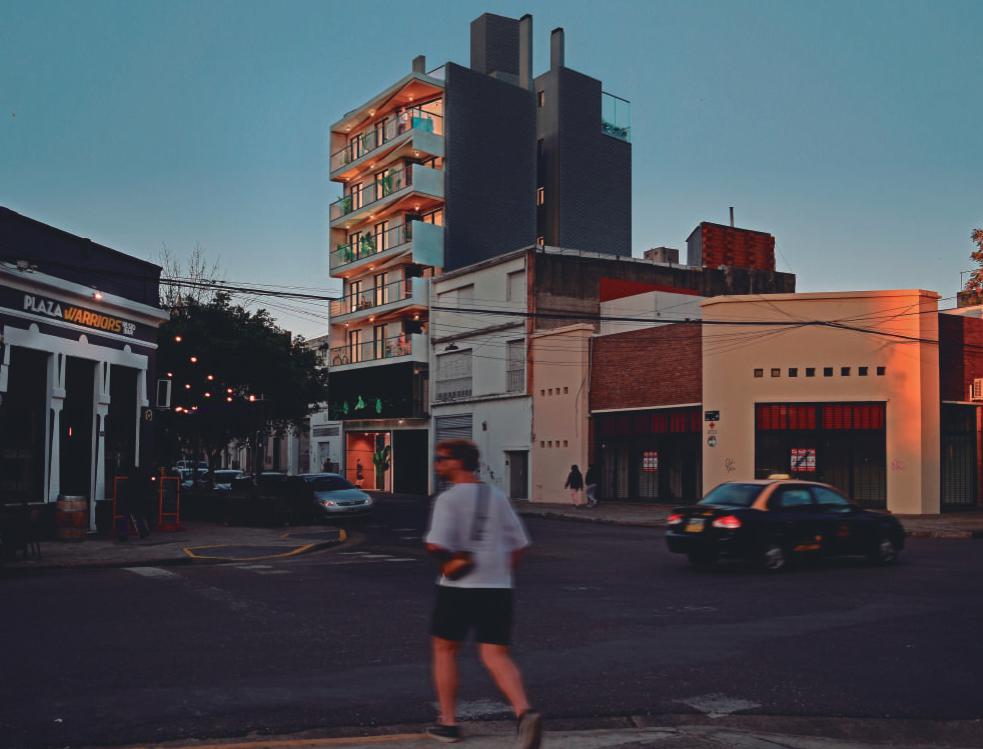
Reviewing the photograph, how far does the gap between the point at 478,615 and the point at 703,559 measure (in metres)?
10.9

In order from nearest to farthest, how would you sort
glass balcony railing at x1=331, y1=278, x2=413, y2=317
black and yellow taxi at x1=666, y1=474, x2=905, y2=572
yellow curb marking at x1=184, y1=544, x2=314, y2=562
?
black and yellow taxi at x1=666, y1=474, x2=905, y2=572 < yellow curb marking at x1=184, y1=544, x2=314, y2=562 < glass balcony railing at x1=331, y1=278, x2=413, y2=317

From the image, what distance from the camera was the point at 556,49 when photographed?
5403 cm

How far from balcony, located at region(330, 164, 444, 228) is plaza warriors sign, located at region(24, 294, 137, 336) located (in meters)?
26.1

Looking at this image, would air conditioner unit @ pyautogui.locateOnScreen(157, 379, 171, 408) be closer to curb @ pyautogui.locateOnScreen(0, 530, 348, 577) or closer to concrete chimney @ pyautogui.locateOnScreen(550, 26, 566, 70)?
curb @ pyautogui.locateOnScreen(0, 530, 348, 577)

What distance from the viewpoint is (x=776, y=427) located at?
30.7 meters

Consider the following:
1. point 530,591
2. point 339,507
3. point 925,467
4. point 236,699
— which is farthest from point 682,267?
point 236,699

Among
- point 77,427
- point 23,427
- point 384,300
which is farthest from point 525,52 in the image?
point 23,427

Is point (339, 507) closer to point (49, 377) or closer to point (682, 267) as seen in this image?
point (49, 377)

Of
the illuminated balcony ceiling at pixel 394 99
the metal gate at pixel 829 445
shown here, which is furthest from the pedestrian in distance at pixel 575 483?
the illuminated balcony ceiling at pixel 394 99

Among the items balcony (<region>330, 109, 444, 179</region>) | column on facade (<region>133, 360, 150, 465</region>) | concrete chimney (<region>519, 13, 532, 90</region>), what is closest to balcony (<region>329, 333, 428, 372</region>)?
balcony (<region>330, 109, 444, 179</region>)

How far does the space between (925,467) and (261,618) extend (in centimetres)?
2429

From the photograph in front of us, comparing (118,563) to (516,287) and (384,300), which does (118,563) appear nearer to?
(516,287)

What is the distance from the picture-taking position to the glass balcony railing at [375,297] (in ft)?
164

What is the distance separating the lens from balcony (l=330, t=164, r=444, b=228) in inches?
1927
